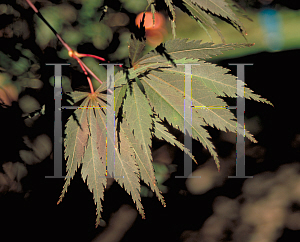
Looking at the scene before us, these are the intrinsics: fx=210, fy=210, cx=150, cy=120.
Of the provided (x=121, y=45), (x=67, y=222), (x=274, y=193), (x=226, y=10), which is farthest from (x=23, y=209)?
(x=274, y=193)

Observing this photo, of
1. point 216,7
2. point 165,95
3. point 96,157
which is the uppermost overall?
point 216,7

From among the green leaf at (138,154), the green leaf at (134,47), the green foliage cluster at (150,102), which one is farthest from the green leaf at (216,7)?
the green leaf at (138,154)

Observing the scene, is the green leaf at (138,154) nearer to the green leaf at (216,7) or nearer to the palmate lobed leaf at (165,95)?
the palmate lobed leaf at (165,95)

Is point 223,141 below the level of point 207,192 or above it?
above

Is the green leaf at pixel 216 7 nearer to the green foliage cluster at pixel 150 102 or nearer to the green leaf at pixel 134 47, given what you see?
the green foliage cluster at pixel 150 102

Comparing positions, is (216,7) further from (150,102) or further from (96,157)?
(96,157)

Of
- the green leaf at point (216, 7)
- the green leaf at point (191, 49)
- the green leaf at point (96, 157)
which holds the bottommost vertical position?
the green leaf at point (96, 157)

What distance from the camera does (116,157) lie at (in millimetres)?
382

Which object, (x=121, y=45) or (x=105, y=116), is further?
(x=121, y=45)

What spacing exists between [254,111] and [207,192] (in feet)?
1.07

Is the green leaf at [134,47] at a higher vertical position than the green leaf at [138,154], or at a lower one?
higher

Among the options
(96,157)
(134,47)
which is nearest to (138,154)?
(96,157)

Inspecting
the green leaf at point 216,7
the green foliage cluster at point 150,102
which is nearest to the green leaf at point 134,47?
the green foliage cluster at point 150,102

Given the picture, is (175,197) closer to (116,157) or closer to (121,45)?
(116,157)
